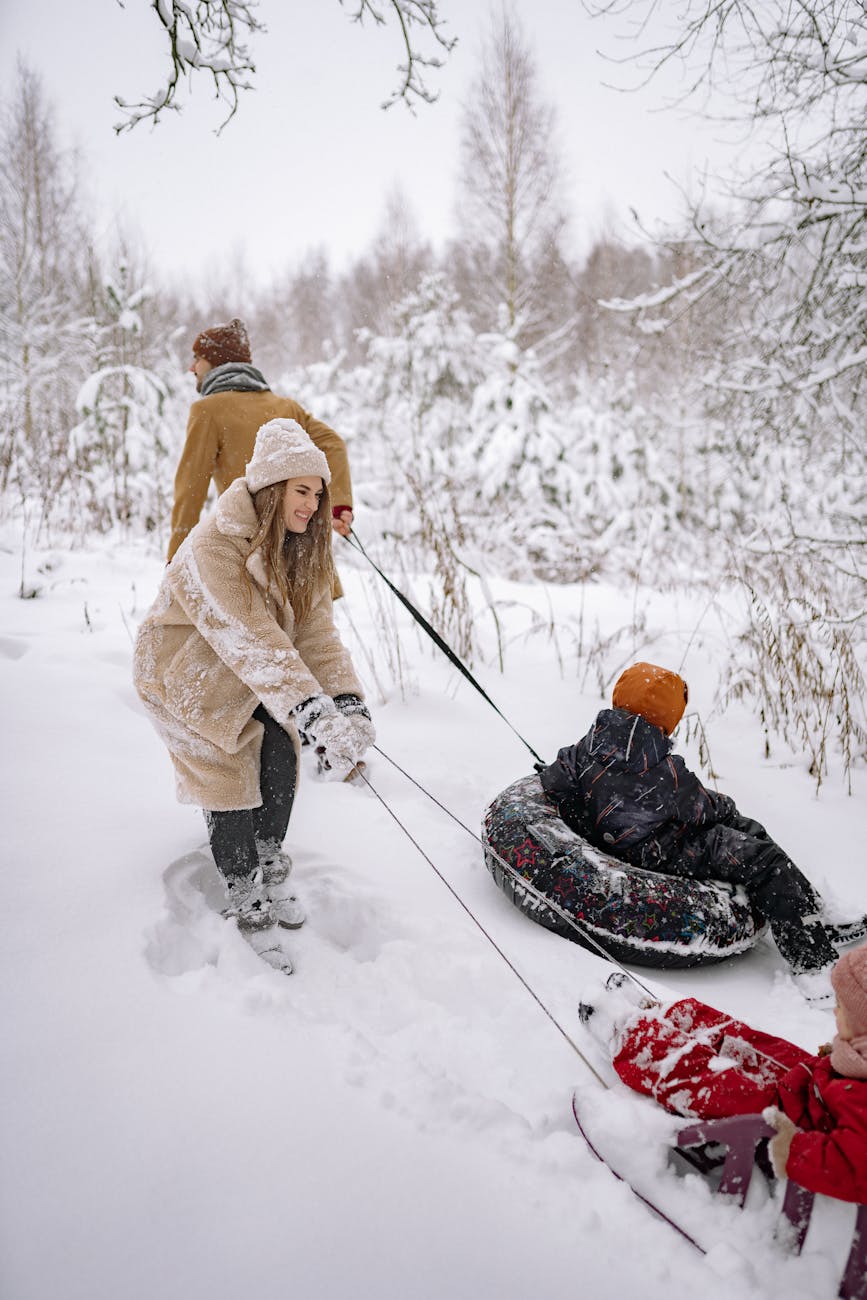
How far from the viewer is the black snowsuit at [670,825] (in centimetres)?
231

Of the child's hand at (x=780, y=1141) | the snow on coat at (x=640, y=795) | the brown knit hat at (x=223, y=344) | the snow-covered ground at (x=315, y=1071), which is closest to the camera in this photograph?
the snow-covered ground at (x=315, y=1071)

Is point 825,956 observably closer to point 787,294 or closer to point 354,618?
point 354,618

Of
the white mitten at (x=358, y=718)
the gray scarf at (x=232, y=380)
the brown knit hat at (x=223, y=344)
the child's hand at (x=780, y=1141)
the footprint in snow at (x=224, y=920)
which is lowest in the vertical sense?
the footprint in snow at (x=224, y=920)

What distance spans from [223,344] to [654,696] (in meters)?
2.46

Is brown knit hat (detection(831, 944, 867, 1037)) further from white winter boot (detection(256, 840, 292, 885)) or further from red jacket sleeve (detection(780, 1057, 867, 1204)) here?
white winter boot (detection(256, 840, 292, 885))

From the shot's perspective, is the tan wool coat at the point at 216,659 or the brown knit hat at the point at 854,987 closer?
the brown knit hat at the point at 854,987

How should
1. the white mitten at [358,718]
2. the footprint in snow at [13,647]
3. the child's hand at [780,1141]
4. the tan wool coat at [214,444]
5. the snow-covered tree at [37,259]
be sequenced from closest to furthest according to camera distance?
1. the child's hand at [780,1141]
2. the white mitten at [358,718]
3. the tan wool coat at [214,444]
4. the footprint in snow at [13,647]
5. the snow-covered tree at [37,259]

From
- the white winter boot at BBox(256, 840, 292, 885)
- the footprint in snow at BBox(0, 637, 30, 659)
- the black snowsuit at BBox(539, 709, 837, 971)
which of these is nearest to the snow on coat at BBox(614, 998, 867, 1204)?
the black snowsuit at BBox(539, 709, 837, 971)

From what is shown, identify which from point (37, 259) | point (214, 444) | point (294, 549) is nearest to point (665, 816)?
point (294, 549)

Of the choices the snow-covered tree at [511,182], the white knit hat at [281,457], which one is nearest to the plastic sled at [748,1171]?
the white knit hat at [281,457]

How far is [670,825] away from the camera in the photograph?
2516 millimetres

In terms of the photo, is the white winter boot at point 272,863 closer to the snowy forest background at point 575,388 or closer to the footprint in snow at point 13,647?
the snowy forest background at point 575,388

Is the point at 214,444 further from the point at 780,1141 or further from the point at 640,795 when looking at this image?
the point at 780,1141

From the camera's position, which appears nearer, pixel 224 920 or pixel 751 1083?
pixel 751 1083
